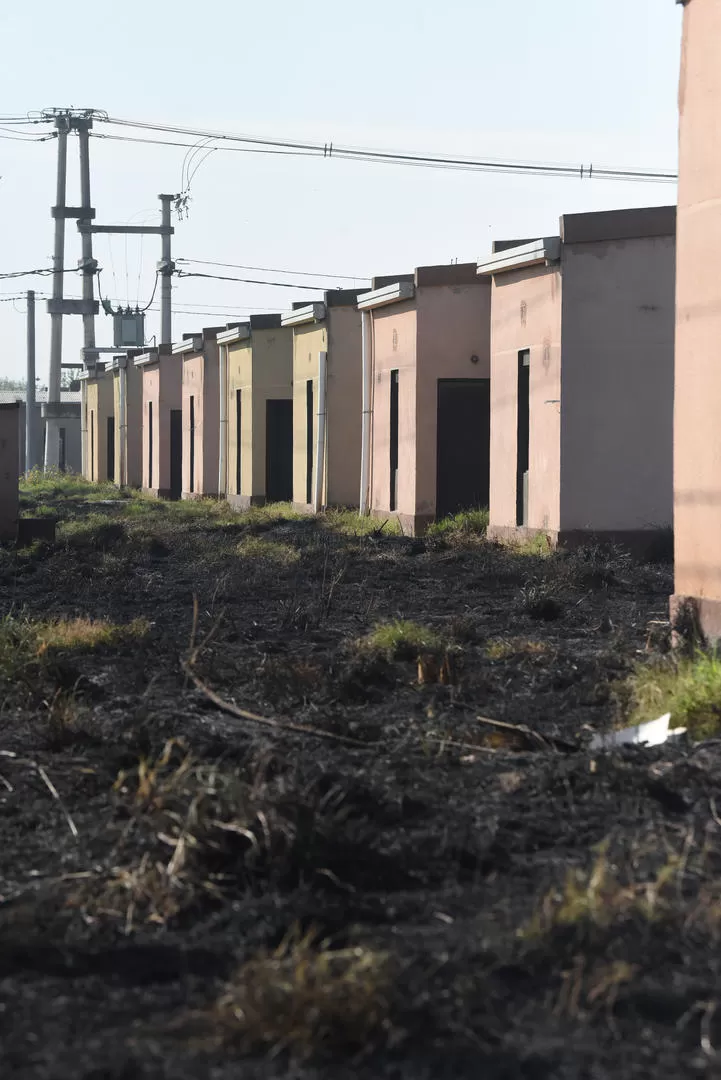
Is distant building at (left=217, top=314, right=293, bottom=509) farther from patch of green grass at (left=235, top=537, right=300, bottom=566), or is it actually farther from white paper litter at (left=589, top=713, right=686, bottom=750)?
white paper litter at (left=589, top=713, right=686, bottom=750)

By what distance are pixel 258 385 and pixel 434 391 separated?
1081 cm

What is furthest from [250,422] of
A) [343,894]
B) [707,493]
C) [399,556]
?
[343,894]

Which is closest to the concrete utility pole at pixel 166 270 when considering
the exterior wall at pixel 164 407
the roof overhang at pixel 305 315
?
the exterior wall at pixel 164 407

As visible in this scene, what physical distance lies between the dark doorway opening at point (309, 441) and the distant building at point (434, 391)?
16.7 ft

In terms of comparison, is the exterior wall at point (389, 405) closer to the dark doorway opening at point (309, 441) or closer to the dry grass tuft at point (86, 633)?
the dark doorway opening at point (309, 441)

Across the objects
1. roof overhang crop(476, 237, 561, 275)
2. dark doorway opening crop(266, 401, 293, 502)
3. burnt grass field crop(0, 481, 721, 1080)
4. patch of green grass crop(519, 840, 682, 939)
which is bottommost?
burnt grass field crop(0, 481, 721, 1080)

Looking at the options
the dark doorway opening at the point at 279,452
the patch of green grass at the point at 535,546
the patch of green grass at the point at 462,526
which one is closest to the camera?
the patch of green grass at the point at 535,546

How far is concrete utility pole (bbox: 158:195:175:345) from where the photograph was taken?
188ft

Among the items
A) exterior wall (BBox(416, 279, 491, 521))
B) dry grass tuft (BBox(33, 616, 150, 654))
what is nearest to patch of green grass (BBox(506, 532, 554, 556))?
exterior wall (BBox(416, 279, 491, 521))

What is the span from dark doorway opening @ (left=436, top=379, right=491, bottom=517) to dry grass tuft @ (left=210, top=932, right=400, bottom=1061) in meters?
19.2

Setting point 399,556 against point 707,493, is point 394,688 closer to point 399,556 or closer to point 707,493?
point 707,493

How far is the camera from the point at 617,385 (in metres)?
16.9

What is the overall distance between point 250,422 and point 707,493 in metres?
24.1

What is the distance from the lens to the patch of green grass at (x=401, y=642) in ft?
30.8
